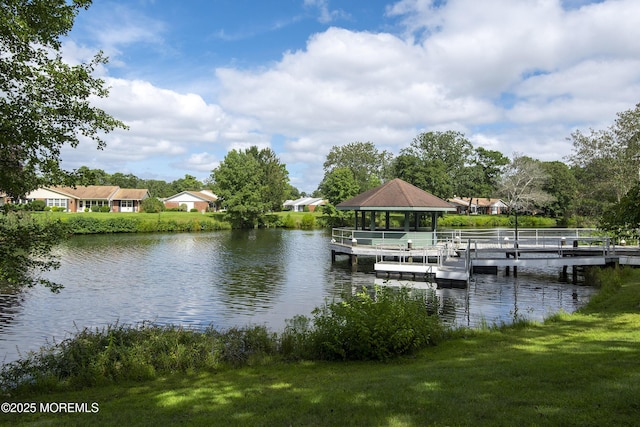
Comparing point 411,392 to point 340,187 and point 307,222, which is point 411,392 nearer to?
point 307,222

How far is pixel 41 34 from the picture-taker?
7.77 meters

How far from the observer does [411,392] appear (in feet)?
21.4

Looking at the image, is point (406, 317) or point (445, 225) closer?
point (406, 317)

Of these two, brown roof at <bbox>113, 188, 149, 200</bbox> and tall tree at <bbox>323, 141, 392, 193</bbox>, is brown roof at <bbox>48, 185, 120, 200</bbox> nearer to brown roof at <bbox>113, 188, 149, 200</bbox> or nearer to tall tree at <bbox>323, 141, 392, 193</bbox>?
brown roof at <bbox>113, 188, 149, 200</bbox>

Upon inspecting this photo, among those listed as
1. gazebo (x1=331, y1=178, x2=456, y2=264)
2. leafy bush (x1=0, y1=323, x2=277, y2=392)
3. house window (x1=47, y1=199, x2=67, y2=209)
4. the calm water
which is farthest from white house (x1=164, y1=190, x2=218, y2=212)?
leafy bush (x1=0, y1=323, x2=277, y2=392)

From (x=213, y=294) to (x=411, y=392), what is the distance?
15424mm

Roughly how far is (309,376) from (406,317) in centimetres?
293

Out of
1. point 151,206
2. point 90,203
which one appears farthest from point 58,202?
point 151,206

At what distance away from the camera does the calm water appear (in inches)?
617

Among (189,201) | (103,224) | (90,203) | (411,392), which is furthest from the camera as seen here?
(189,201)

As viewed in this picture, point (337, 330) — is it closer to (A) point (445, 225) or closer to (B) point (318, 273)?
(B) point (318, 273)

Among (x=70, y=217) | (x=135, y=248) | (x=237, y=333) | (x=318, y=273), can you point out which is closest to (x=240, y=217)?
(x=70, y=217)

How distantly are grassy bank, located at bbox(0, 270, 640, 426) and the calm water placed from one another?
4.02 meters

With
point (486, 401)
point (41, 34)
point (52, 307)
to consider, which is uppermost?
point (41, 34)
